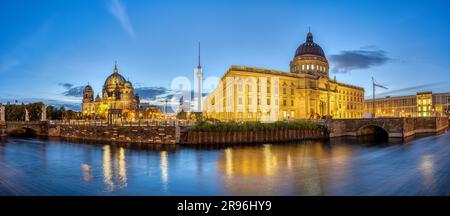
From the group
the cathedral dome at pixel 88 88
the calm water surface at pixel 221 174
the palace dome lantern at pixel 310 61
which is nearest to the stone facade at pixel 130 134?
the calm water surface at pixel 221 174

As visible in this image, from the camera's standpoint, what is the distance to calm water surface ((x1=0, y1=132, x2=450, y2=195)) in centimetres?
1956

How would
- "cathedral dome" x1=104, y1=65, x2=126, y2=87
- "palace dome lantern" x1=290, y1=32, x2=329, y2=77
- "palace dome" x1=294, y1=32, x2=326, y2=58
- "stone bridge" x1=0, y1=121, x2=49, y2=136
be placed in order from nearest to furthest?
"stone bridge" x1=0, y1=121, x2=49, y2=136 < "palace dome lantern" x1=290, y1=32, x2=329, y2=77 < "palace dome" x1=294, y1=32, x2=326, y2=58 < "cathedral dome" x1=104, y1=65, x2=126, y2=87

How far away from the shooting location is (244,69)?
79125 millimetres

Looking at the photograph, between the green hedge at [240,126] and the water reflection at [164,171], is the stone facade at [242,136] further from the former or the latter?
the water reflection at [164,171]

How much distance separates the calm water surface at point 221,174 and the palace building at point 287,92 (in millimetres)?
44778

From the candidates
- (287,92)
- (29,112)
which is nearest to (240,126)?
(287,92)

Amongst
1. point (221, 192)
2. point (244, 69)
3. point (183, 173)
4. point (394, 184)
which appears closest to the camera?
point (221, 192)

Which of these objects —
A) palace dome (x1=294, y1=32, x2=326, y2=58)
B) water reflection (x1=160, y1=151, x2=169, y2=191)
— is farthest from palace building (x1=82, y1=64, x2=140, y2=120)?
water reflection (x1=160, y1=151, x2=169, y2=191)

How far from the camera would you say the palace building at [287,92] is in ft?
264

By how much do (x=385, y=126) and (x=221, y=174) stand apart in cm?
4945

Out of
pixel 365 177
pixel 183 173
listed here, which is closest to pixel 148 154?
pixel 183 173

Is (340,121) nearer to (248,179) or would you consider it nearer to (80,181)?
(248,179)

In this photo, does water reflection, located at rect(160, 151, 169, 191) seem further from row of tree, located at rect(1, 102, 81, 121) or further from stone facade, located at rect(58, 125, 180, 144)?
row of tree, located at rect(1, 102, 81, 121)

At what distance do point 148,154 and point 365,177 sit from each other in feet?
74.0
